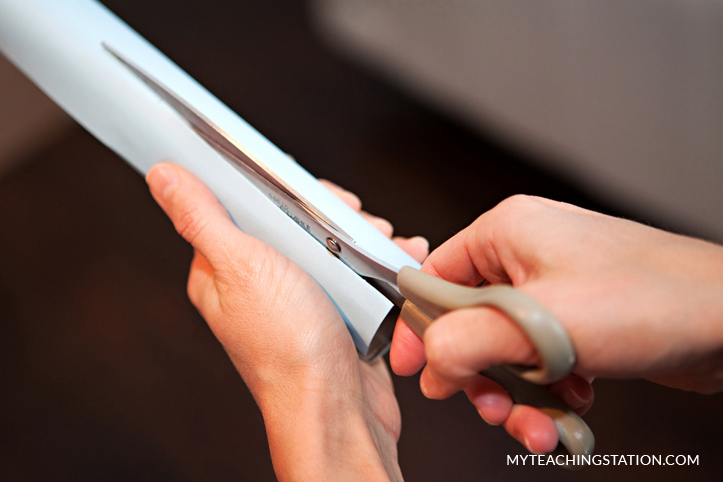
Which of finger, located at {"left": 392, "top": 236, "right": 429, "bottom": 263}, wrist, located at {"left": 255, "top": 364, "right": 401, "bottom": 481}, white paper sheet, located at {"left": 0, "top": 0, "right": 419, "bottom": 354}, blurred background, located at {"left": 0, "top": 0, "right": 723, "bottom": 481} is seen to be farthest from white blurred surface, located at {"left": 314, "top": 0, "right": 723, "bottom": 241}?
wrist, located at {"left": 255, "top": 364, "right": 401, "bottom": 481}

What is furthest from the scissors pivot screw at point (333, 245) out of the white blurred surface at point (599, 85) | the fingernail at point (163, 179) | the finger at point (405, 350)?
the white blurred surface at point (599, 85)

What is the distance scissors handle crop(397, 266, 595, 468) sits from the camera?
0.93 feet

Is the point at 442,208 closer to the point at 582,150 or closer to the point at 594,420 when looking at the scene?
the point at 582,150

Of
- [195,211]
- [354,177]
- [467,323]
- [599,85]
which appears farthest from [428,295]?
[599,85]

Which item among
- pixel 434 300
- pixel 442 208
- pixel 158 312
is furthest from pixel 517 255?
pixel 158 312

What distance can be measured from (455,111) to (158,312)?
76cm

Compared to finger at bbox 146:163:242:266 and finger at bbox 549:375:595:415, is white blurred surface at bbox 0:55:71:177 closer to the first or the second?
finger at bbox 146:163:242:266

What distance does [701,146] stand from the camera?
37.3 inches

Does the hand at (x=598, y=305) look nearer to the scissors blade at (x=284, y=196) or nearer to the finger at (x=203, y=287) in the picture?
the scissors blade at (x=284, y=196)

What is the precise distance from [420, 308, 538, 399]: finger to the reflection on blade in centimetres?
18

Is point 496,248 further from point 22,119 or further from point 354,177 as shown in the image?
point 22,119

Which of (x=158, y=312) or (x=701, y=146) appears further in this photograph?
(x=701, y=146)

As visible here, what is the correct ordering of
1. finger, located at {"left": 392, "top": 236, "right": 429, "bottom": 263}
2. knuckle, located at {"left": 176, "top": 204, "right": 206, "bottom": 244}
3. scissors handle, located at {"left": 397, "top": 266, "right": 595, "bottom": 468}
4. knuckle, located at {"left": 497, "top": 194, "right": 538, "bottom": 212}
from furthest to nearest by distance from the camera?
finger, located at {"left": 392, "top": 236, "right": 429, "bottom": 263}
knuckle, located at {"left": 176, "top": 204, "right": 206, "bottom": 244}
knuckle, located at {"left": 497, "top": 194, "right": 538, "bottom": 212}
scissors handle, located at {"left": 397, "top": 266, "right": 595, "bottom": 468}

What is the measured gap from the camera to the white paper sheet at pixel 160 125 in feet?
1.60
